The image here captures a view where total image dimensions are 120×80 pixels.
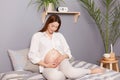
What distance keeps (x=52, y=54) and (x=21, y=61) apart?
399 mm

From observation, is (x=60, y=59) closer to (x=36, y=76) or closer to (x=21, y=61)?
(x=36, y=76)

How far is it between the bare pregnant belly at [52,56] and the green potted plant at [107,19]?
110cm

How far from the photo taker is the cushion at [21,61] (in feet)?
9.30

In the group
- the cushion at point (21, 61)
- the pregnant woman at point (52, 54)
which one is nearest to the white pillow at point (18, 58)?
the cushion at point (21, 61)

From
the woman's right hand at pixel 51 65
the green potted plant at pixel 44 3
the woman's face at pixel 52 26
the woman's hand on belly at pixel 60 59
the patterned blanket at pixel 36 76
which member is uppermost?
the green potted plant at pixel 44 3

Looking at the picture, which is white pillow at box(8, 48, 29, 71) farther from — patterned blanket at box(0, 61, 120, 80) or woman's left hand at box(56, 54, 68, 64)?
woman's left hand at box(56, 54, 68, 64)

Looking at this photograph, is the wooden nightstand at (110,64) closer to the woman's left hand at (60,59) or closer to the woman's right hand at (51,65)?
the woman's left hand at (60,59)

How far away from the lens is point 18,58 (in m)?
2.92

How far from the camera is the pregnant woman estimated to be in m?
2.56

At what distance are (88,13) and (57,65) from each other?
1.39 meters

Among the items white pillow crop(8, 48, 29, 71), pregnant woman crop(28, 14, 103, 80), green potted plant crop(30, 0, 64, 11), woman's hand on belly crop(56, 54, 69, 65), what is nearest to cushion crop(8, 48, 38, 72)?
white pillow crop(8, 48, 29, 71)

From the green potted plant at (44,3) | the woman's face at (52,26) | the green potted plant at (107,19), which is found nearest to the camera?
the woman's face at (52,26)

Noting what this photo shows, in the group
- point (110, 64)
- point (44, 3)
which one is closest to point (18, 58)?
point (44, 3)

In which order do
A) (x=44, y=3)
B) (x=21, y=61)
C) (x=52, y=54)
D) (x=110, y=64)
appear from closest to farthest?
(x=52, y=54) < (x=21, y=61) < (x=44, y=3) < (x=110, y=64)
